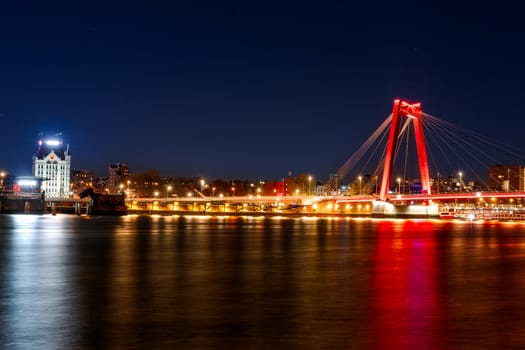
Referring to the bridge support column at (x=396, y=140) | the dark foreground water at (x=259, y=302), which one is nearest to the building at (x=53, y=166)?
the bridge support column at (x=396, y=140)

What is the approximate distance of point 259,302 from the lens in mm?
11641

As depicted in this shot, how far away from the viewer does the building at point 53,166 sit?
173m

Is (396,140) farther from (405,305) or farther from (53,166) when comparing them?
(53,166)

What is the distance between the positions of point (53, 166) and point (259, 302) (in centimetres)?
17155

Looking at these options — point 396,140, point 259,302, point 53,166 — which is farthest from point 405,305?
point 53,166

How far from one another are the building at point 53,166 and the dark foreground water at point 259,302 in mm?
157871

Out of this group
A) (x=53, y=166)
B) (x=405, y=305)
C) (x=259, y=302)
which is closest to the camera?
(x=405, y=305)

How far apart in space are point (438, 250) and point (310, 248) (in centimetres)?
471

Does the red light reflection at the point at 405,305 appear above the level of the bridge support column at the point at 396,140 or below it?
below

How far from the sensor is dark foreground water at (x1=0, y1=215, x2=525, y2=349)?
28.4ft

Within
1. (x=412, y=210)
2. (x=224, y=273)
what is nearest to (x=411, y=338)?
(x=224, y=273)

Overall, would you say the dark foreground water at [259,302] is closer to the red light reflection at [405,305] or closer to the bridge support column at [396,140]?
the red light reflection at [405,305]

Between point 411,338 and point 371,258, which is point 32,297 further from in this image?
point 371,258

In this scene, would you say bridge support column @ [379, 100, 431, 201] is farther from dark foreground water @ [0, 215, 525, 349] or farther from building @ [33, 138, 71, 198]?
building @ [33, 138, 71, 198]
